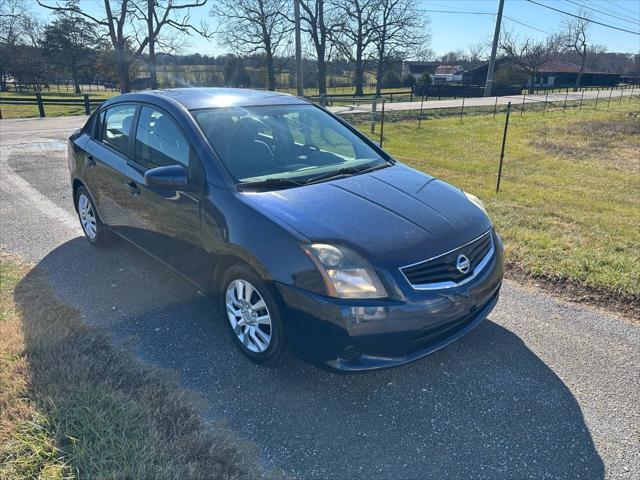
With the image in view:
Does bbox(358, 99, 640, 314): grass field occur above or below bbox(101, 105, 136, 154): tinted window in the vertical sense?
below

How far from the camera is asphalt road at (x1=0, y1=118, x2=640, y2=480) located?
89.8 inches

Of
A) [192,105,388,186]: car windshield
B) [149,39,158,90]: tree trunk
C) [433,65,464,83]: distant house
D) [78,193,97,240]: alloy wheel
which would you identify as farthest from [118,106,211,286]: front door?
[433,65,464,83]: distant house

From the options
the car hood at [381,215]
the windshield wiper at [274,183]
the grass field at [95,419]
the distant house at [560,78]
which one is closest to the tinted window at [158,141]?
the windshield wiper at [274,183]

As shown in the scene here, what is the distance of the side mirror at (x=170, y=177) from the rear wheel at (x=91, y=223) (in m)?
1.76

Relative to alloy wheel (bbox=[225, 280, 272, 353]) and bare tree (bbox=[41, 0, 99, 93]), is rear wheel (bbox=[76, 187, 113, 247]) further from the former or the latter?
bare tree (bbox=[41, 0, 99, 93])

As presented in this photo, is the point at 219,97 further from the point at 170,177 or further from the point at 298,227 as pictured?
the point at 298,227

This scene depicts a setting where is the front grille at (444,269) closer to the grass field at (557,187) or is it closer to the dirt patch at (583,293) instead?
the dirt patch at (583,293)

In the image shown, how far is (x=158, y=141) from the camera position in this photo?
3.55 metres

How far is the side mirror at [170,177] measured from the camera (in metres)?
3.07

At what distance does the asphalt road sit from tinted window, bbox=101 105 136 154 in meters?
1.20

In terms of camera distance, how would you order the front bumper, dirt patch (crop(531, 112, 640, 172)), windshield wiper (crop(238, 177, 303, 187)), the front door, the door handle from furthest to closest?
dirt patch (crop(531, 112, 640, 172)) → the door handle → the front door → windshield wiper (crop(238, 177, 303, 187)) → the front bumper

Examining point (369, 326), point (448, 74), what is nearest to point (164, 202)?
point (369, 326)

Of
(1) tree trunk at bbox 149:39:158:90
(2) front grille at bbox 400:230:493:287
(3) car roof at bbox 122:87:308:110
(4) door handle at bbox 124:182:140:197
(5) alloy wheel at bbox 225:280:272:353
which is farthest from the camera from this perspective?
(1) tree trunk at bbox 149:39:158:90

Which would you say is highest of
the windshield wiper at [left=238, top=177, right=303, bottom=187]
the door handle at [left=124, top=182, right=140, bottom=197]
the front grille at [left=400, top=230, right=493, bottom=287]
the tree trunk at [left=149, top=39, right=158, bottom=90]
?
the tree trunk at [left=149, top=39, right=158, bottom=90]
